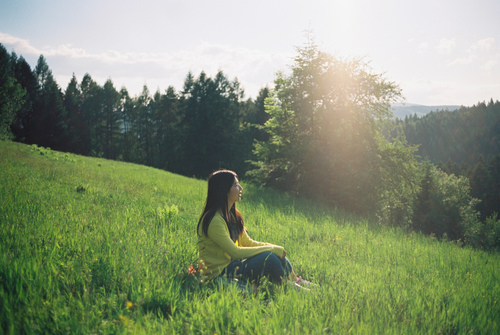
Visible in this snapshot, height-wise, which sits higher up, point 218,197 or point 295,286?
point 218,197

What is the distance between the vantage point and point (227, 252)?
3.80 meters

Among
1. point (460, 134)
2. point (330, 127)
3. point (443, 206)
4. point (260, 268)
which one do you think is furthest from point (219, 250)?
point (460, 134)

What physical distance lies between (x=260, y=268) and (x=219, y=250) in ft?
1.96

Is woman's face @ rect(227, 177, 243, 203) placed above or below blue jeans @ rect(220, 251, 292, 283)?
above

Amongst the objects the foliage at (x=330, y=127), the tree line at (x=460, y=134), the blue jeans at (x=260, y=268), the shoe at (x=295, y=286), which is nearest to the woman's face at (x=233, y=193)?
the blue jeans at (x=260, y=268)

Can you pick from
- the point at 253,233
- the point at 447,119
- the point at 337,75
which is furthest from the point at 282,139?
the point at 447,119

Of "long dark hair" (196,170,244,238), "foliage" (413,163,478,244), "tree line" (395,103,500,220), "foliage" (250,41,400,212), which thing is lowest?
"foliage" (413,163,478,244)

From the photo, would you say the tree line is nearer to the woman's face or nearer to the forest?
the forest

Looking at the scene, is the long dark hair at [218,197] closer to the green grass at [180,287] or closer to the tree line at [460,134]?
the green grass at [180,287]

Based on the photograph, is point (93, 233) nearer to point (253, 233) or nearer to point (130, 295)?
point (130, 295)

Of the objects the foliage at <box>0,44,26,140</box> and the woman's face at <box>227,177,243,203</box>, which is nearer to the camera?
the woman's face at <box>227,177,243,203</box>

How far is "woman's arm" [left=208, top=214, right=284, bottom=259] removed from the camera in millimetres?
3742

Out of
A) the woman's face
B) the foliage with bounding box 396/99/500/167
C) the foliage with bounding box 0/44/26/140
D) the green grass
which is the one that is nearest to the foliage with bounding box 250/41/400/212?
the green grass

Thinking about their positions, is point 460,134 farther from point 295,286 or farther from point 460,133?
point 295,286
